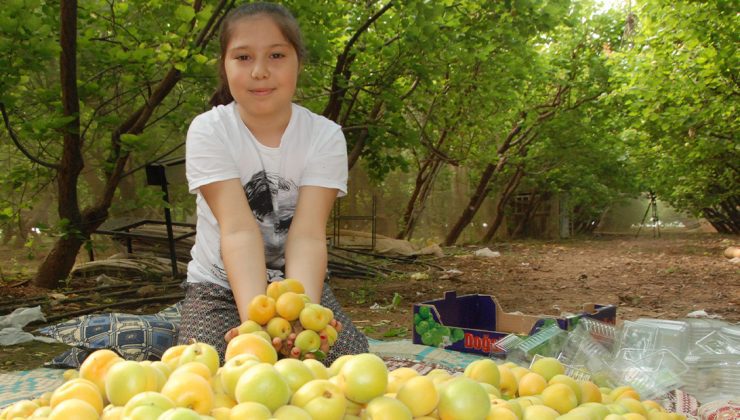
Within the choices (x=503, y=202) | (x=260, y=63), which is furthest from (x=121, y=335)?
(x=503, y=202)

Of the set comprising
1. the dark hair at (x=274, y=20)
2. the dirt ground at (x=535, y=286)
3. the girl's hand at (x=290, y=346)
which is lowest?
the dirt ground at (x=535, y=286)

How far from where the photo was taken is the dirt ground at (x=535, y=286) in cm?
570

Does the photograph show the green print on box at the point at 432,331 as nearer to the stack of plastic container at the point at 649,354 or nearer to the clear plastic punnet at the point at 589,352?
the stack of plastic container at the point at 649,354

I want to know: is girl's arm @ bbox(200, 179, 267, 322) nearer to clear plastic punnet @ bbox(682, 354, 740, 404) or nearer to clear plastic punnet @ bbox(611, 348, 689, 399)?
clear plastic punnet @ bbox(611, 348, 689, 399)

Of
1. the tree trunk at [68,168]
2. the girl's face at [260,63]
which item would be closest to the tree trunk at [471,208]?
the tree trunk at [68,168]

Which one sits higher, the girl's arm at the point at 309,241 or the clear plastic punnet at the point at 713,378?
the girl's arm at the point at 309,241

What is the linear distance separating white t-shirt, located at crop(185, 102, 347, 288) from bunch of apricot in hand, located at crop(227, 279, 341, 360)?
96cm

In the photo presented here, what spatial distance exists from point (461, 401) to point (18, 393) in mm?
2779

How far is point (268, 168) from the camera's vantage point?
104 inches

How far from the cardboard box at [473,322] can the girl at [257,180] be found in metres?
1.34

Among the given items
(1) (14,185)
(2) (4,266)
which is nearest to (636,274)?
(1) (14,185)

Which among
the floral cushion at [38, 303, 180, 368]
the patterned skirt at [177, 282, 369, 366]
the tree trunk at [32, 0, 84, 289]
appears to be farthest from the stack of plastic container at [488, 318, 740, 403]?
the tree trunk at [32, 0, 84, 289]

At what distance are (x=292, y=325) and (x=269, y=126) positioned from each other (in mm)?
1195

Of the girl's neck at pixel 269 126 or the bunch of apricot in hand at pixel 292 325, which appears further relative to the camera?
the girl's neck at pixel 269 126
